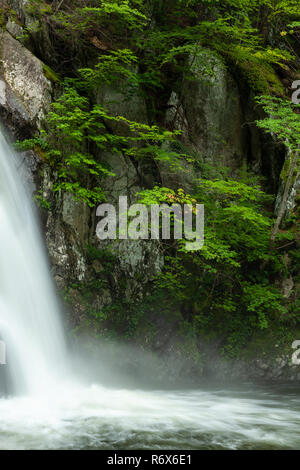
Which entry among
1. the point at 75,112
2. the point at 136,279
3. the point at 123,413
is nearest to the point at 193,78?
the point at 75,112

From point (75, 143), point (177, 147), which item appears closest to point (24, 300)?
point (75, 143)

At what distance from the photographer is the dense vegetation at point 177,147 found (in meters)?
7.72

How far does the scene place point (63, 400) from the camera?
6.01 m

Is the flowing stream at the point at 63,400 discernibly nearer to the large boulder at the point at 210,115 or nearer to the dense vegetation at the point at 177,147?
the dense vegetation at the point at 177,147

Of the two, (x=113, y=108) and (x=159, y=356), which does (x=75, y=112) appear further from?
(x=159, y=356)

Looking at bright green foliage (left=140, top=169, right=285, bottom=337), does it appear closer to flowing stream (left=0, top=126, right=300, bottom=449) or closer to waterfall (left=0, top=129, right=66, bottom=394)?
flowing stream (left=0, top=126, right=300, bottom=449)

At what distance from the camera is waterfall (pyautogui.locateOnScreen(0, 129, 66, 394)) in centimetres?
620

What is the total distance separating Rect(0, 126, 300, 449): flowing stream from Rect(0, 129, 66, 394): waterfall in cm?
2

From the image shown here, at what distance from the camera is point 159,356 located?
821cm

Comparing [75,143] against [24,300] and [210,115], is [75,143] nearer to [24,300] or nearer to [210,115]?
[24,300]

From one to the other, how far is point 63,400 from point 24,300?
1.75 meters

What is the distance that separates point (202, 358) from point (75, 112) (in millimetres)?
5550

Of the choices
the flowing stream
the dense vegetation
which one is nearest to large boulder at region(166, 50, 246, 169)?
the dense vegetation

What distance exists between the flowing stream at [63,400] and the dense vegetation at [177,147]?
1.04 meters
